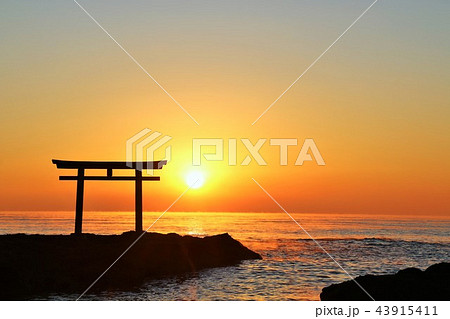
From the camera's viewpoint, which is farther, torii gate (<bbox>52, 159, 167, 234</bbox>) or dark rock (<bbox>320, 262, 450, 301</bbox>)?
torii gate (<bbox>52, 159, 167, 234</bbox>)

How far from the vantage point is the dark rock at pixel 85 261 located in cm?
1886

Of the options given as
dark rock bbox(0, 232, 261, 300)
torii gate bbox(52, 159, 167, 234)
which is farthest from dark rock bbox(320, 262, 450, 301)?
torii gate bbox(52, 159, 167, 234)

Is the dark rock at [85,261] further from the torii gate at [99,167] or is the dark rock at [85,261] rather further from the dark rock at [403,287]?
the dark rock at [403,287]

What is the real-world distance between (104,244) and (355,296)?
38.3ft

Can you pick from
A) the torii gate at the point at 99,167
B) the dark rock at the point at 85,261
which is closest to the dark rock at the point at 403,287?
the dark rock at the point at 85,261

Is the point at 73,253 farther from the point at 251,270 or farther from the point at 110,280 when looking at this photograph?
the point at 251,270

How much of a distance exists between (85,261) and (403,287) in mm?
11789

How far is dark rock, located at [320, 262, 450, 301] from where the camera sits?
15.3 m

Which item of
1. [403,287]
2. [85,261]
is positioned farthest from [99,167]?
[403,287]

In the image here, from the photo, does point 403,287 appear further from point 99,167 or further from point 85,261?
point 99,167

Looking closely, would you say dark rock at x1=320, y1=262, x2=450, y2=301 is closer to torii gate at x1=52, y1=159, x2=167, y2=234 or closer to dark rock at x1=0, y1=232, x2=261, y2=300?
dark rock at x1=0, y1=232, x2=261, y2=300

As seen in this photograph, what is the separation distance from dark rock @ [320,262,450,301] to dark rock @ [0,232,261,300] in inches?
342

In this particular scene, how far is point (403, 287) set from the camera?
15.6 metres
